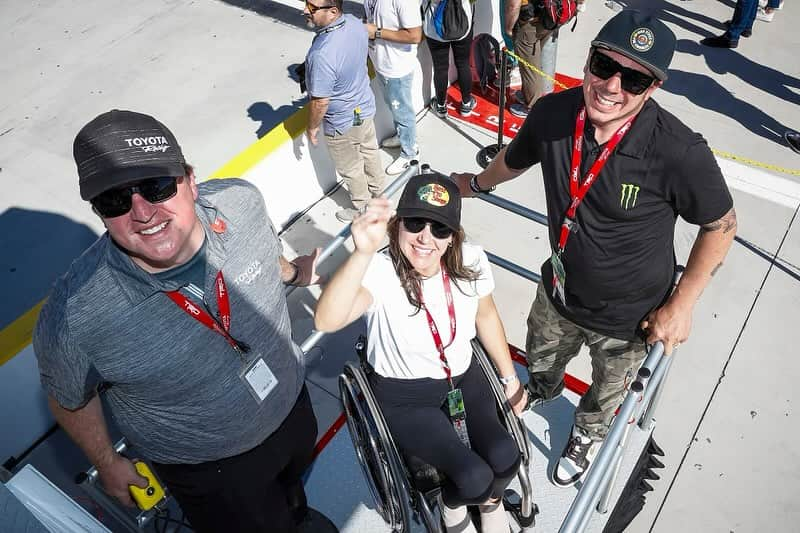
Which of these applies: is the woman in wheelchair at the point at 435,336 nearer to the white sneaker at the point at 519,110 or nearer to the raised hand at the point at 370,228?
the raised hand at the point at 370,228

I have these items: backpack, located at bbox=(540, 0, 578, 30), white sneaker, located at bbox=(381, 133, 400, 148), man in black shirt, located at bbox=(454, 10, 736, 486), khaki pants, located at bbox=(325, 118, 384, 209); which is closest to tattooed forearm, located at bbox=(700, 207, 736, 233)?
man in black shirt, located at bbox=(454, 10, 736, 486)

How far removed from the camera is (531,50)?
5.07 m

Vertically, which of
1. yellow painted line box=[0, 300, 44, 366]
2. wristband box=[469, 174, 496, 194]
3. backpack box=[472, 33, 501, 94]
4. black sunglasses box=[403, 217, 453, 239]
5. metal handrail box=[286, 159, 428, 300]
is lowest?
yellow painted line box=[0, 300, 44, 366]

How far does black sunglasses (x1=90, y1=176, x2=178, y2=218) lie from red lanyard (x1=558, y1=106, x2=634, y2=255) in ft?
4.59

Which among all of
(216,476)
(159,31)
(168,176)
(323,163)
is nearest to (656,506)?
(216,476)

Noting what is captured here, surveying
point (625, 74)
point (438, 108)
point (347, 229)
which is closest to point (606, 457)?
point (625, 74)

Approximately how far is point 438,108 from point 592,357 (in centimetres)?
352

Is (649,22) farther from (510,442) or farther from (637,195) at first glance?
(510,442)

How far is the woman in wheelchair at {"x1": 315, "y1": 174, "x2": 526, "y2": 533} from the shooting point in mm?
2195

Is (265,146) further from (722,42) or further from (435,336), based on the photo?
(722,42)

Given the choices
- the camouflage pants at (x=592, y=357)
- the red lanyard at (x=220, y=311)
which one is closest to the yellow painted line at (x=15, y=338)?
the red lanyard at (x=220, y=311)

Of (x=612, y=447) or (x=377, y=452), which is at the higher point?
(x=612, y=447)

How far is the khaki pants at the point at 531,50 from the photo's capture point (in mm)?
4922

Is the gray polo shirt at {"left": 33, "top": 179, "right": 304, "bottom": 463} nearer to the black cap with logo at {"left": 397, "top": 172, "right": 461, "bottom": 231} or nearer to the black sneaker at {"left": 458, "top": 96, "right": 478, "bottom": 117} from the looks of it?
the black cap with logo at {"left": 397, "top": 172, "right": 461, "bottom": 231}
